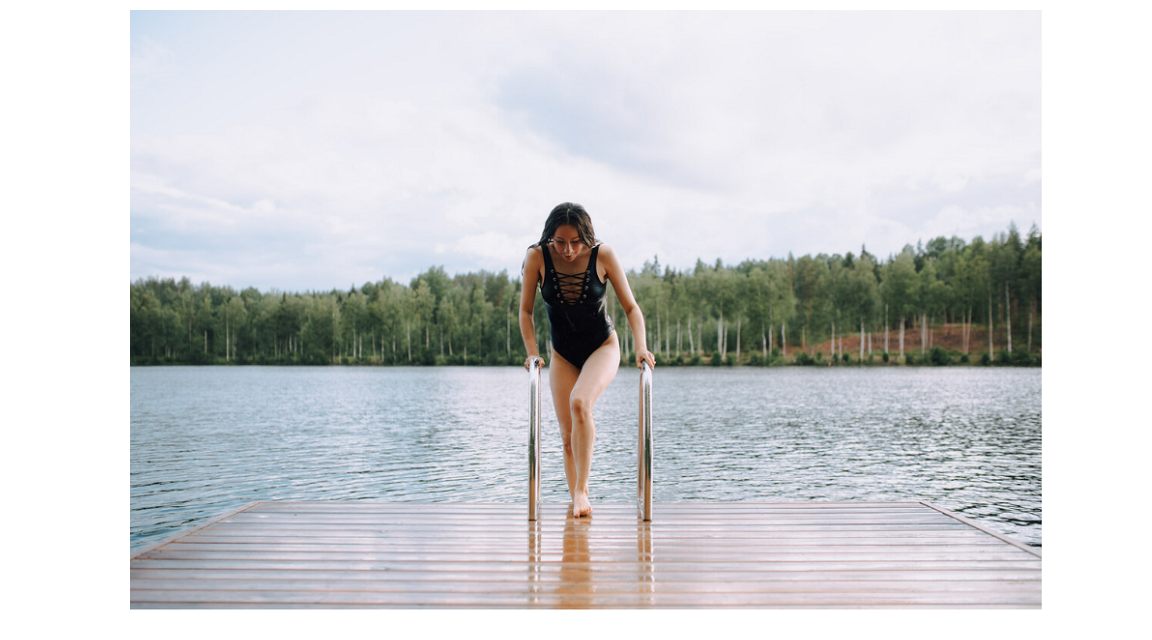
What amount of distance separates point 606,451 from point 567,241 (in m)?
8.11

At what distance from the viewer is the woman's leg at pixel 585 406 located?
3.42m

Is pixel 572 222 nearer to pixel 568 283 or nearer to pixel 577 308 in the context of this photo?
pixel 568 283

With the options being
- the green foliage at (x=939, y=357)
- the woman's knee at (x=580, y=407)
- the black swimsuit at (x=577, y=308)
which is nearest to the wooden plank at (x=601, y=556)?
the woman's knee at (x=580, y=407)

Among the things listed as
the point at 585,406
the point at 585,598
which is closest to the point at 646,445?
the point at 585,406

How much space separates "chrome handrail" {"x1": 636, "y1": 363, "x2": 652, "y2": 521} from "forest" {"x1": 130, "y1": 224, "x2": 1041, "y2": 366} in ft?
131

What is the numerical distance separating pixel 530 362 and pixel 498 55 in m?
63.3

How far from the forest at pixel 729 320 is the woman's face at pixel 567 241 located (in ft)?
131

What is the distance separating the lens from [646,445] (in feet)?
11.3

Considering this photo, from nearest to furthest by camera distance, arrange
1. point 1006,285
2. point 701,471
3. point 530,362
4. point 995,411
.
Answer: point 530,362, point 701,471, point 995,411, point 1006,285

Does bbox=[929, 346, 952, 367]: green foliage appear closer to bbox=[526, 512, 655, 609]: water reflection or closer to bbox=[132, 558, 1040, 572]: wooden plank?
bbox=[132, 558, 1040, 572]: wooden plank

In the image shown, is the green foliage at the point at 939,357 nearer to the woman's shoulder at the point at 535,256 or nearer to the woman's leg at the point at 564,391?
the woman's leg at the point at 564,391
